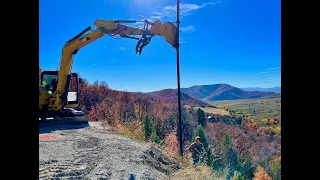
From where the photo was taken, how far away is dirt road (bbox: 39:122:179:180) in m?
4.16

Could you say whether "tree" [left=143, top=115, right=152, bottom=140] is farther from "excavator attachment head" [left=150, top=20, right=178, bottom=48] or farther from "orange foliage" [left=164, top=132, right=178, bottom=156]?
"excavator attachment head" [left=150, top=20, right=178, bottom=48]

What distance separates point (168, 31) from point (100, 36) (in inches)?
108

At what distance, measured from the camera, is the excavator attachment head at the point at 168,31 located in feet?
21.3

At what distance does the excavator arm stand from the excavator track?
0.49m

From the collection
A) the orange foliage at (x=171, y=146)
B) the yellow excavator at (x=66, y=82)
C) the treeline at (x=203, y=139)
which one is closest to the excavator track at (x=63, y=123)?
the yellow excavator at (x=66, y=82)

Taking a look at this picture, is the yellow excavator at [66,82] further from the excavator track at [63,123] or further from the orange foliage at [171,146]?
the orange foliage at [171,146]

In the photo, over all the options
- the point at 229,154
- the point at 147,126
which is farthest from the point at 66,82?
the point at 229,154

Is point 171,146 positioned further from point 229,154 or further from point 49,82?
point 49,82

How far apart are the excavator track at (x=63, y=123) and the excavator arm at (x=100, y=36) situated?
493 mm

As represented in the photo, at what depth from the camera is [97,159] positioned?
4941 millimetres

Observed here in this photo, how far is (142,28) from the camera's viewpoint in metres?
7.35
